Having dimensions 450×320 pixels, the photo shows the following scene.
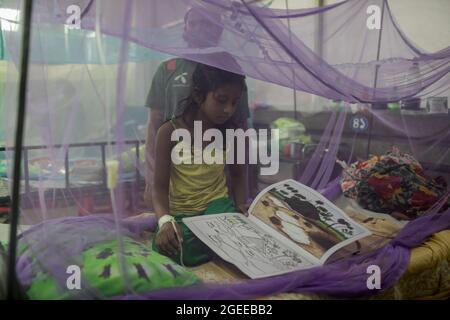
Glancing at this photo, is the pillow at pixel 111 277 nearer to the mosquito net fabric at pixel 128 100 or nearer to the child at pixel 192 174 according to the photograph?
the mosquito net fabric at pixel 128 100

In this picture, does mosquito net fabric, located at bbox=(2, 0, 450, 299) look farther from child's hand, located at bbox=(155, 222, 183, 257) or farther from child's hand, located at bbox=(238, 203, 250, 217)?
child's hand, located at bbox=(238, 203, 250, 217)

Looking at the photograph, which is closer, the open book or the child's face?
the open book

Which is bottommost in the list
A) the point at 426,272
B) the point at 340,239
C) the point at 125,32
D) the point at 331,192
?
the point at 426,272

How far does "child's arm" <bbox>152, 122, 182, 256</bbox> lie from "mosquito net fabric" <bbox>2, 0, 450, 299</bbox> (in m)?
0.05

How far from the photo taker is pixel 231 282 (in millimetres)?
1191

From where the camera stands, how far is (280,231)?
1413 millimetres

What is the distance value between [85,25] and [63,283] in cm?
72

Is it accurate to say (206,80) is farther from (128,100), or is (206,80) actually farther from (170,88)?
(128,100)

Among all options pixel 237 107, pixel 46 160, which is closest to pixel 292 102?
pixel 237 107

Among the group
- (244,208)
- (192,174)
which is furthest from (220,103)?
(244,208)

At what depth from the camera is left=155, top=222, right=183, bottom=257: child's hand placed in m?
1.35

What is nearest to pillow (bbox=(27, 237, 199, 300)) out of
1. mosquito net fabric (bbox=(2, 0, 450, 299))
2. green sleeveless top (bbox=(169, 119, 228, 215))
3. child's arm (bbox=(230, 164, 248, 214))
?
mosquito net fabric (bbox=(2, 0, 450, 299))

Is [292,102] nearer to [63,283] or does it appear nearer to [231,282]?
[231,282]

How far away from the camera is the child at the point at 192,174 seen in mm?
1354
